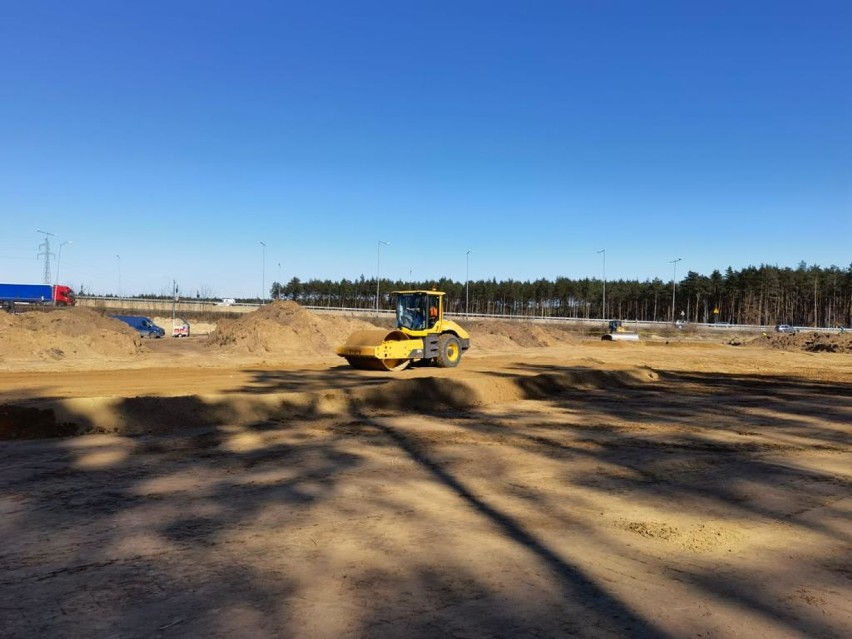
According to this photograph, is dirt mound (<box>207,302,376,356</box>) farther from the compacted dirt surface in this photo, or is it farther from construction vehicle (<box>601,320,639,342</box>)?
construction vehicle (<box>601,320,639,342</box>)

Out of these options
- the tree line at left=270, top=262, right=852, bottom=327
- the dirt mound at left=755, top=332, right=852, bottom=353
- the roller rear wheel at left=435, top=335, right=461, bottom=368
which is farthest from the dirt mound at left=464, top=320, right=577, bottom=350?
the tree line at left=270, top=262, right=852, bottom=327

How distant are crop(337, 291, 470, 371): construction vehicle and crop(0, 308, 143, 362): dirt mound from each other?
42.4 ft

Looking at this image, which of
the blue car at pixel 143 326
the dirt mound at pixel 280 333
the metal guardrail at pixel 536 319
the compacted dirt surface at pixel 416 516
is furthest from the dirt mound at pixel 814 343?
the blue car at pixel 143 326

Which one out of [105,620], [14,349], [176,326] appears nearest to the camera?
[105,620]

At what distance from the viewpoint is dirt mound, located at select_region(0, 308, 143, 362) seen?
2561 centimetres

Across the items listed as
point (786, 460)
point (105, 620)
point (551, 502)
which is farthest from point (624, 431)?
point (105, 620)

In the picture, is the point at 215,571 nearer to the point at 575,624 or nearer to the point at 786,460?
the point at 575,624

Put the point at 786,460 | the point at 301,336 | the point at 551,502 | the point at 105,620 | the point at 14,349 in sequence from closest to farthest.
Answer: the point at 105,620
the point at 551,502
the point at 786,460
the point at 14,349
the point at 301,336

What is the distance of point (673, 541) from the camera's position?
587 cm

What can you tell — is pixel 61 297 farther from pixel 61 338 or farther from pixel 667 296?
pixel 667 296

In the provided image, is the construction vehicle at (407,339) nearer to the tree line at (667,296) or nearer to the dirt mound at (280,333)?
the dirt mound at (280,333)

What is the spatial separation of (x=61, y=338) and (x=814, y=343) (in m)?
48.6

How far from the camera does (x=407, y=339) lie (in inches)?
848

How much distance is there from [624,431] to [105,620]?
9962 millimetres
